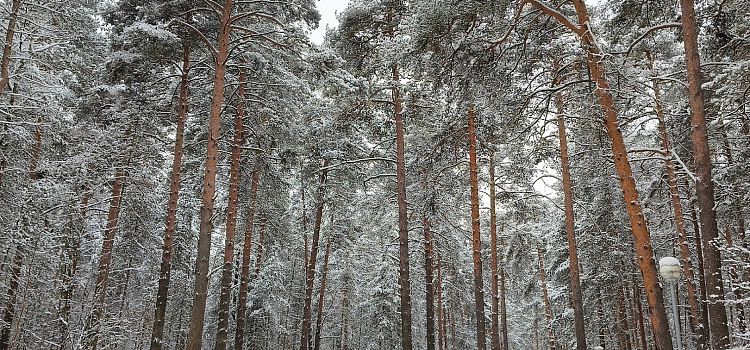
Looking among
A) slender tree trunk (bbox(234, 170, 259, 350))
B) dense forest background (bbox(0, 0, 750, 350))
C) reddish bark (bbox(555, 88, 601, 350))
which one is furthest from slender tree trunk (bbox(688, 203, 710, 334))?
slender tree trunk (bbox(234, 170, 259, 350))

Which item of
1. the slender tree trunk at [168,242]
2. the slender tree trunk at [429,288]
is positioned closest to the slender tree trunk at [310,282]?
the slender tree trunk at [429,288]

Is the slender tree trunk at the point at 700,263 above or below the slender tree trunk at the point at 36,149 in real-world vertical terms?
below

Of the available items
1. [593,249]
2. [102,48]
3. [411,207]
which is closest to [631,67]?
[411,207]

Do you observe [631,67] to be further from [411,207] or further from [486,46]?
[411,207]

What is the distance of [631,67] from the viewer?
7.88 meters

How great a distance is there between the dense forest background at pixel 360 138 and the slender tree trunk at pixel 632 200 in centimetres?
4

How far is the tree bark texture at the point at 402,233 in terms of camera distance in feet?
39.5

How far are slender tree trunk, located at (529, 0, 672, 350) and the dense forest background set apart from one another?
0.14ft

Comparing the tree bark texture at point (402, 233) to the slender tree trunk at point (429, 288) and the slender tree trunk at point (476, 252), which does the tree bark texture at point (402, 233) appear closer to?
the slender tree trunk at point (429, 288)

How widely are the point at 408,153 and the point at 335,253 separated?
28.0ft

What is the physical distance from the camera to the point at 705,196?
717 cm

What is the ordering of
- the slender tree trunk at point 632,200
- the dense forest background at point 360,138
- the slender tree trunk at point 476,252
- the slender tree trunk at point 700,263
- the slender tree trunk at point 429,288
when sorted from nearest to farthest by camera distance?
the slender tree trunk at point 632,200
the dense forest background at point 360,138
the slender tree trunk at point 700,263
the slender tree trunk at point 476,252
the slender tree trunk at point 429,288

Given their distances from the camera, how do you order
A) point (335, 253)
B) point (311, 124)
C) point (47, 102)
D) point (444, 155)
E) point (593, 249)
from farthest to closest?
point (335, 253), point (593, 249), point (311, 124), point (444, 155), point (47, 102)

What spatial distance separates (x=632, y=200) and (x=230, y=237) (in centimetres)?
1029
